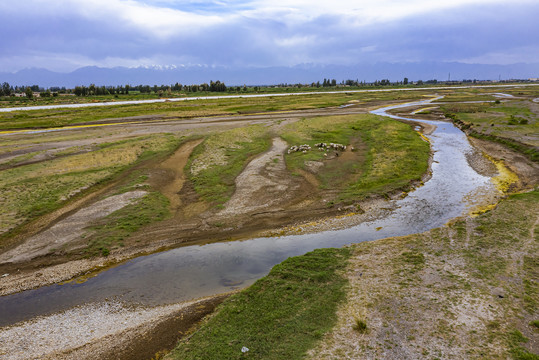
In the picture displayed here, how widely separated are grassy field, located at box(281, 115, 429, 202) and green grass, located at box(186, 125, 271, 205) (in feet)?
19.3

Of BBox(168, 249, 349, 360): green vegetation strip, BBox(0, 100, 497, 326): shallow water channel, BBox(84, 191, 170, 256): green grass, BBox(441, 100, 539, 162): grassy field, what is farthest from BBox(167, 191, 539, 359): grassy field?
BBox(441, 100, 539, 162): grassy field

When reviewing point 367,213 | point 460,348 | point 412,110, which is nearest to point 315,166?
point 367,213

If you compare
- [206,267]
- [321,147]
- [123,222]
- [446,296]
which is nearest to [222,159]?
[321,147]

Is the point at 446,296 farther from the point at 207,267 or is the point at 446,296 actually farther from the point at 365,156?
the point at 365,156

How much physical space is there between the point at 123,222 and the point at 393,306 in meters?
20.1

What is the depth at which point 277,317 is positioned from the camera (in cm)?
1370

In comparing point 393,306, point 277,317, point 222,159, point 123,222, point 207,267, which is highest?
point 222,159

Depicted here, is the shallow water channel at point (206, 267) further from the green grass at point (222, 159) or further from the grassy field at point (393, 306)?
the green grass at point (222, 159)

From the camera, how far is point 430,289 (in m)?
15.2

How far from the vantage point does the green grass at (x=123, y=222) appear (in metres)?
21.4

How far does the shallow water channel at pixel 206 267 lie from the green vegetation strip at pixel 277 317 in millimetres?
2353

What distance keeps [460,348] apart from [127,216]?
2343cm

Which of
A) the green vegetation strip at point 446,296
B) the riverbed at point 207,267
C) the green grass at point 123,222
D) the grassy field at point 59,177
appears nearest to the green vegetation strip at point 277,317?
the green vegetation strip at point 446,296

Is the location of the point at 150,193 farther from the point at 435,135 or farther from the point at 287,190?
the point at 435,135
